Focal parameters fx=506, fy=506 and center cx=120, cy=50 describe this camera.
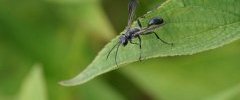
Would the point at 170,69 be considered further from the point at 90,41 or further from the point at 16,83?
the point at 16,83

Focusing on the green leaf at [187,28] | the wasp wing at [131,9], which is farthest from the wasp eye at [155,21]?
the wasp wing at [131,9]

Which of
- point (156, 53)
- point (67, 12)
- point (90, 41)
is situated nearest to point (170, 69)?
point (90, 41)

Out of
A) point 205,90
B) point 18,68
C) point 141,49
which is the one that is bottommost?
point 205,90

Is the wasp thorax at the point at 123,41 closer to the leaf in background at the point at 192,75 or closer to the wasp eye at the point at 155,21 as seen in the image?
the wasp eye at the point at 155,21

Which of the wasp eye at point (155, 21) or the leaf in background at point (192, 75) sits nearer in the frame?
the wasp eye at point (155, 21)

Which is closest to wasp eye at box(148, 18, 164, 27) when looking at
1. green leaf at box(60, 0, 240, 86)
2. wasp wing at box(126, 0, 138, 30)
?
green leaf at box(60, 0, 240, 86)
